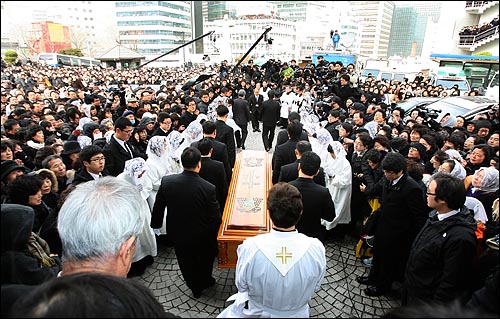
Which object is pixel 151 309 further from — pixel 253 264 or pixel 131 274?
pixel 131 274

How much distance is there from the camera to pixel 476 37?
2105 centimetres

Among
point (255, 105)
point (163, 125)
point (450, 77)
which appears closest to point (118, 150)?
point (163, 125)

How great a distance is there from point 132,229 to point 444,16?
29.9m

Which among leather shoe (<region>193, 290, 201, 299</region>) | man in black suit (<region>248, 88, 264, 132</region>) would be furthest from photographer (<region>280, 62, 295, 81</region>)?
leather shoe (<region>193, 290, 201, 299</region>)

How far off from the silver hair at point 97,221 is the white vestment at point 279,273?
79 cm

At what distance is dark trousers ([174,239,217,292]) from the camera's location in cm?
303

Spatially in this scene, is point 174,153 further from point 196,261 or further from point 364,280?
point 364,280

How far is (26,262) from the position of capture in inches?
66.2

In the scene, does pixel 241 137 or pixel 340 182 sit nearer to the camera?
pixel 340 182

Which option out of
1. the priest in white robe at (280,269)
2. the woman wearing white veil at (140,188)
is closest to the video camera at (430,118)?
the priest in white robe at (280,269)

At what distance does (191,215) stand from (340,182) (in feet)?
6.87

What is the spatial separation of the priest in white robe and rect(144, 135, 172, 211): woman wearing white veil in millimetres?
2138

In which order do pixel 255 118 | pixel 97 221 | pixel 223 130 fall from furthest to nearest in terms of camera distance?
pixel 255 118 → pixel 223 130 → pixel 97 221

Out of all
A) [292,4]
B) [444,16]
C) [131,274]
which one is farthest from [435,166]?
[292,4]
